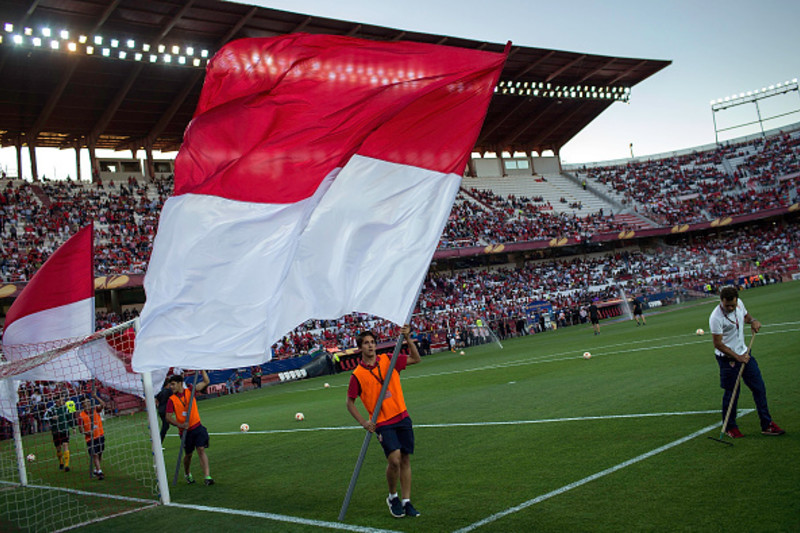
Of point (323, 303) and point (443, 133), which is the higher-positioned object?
point (443, 133)

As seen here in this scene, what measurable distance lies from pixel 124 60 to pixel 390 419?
39.3 metres

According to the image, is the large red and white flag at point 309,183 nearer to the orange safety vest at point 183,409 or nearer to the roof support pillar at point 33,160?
the orange safety vest at point 183,409

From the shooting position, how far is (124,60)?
3925 cm

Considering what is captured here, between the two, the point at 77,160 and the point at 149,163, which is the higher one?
the point at 77,160

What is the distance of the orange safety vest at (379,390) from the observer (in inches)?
263

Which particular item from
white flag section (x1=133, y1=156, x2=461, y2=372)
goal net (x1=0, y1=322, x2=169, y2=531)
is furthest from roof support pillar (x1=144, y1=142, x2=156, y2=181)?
white flag section (x1=133, y1=156, x2=461, y2=372)

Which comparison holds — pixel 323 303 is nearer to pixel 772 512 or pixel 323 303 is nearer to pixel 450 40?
pixel 772 512

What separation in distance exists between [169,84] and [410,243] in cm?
4258

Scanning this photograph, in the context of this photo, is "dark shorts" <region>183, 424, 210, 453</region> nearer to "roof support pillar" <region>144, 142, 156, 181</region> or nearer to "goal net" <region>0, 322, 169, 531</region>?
"goal net" <region>0, 322, 169, 531</region>

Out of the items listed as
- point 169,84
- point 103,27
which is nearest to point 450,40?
point 169,84

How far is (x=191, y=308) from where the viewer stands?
5.59 metres

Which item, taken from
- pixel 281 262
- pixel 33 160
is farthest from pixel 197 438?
pixel 33 160

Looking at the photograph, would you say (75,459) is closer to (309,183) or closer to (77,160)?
(309,183)

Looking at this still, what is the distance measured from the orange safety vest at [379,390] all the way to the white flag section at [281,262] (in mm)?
1347
